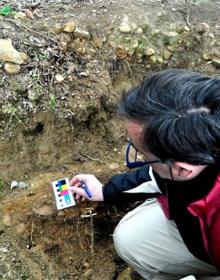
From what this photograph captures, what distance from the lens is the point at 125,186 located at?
2.30m

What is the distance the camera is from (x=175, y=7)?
3385mm

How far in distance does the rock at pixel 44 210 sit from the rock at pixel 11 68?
2.73 feet

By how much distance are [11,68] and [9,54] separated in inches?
3.3

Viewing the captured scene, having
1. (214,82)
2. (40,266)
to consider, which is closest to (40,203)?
(40,266)

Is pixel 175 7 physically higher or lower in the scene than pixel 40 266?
higher

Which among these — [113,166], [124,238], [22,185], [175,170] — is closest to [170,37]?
[113,166]

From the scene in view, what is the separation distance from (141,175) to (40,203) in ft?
2.20

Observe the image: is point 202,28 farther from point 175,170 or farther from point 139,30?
point 175,170

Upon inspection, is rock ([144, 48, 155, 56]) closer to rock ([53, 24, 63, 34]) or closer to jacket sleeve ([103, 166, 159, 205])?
rock ([53, 24, 63, 34])

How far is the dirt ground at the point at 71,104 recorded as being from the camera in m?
2.55

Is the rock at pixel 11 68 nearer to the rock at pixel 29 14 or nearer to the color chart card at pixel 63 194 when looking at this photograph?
the rock at pixel 29 14

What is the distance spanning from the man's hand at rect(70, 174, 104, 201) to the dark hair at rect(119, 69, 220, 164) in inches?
33.7

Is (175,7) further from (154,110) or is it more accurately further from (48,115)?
(154,110)

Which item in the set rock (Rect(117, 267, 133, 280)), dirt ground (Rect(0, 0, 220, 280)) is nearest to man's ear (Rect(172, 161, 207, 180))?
dirt ground (Rect(0, 0, 220, 280))
